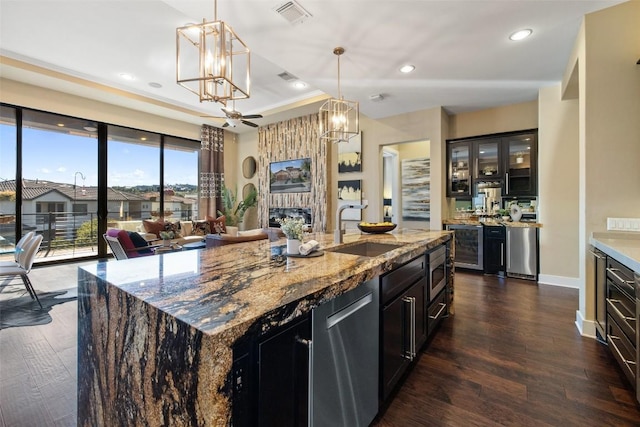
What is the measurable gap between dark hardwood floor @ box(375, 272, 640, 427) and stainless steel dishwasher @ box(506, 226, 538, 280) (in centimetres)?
146

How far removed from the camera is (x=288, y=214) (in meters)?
7.09

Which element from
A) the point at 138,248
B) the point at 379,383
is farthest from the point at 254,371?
the point at 138,248

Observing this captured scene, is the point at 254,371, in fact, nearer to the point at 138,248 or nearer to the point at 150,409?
the point at 150,409

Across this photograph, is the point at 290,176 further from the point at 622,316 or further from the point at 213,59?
the point at 622,316

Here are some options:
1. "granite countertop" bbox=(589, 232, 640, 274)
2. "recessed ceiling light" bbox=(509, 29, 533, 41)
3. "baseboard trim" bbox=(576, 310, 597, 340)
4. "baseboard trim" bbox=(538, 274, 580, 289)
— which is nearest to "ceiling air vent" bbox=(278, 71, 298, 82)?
"recessed ceiling light" bbox=(509, 29, 533, 41)

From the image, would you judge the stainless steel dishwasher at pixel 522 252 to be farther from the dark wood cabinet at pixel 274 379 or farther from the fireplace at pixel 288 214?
the dark wood cabinet at pixel 274 379

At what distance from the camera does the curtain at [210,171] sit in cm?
737

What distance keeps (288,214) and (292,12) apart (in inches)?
195

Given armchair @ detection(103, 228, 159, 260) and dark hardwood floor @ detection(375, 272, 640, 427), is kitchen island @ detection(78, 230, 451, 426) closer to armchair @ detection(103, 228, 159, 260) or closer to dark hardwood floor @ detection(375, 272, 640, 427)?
dark hardwood floor @ detection(375, 272, 640, 427)

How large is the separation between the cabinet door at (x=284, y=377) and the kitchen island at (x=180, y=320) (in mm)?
76

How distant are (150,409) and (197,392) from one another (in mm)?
335

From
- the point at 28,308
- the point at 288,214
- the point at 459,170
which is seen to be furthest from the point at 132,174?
the point at 459,170

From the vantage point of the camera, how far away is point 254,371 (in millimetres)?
798

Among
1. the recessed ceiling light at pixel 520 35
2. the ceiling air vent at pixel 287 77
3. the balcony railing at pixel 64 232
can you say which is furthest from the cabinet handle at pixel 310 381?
the balcony railing at pixel 64 232
